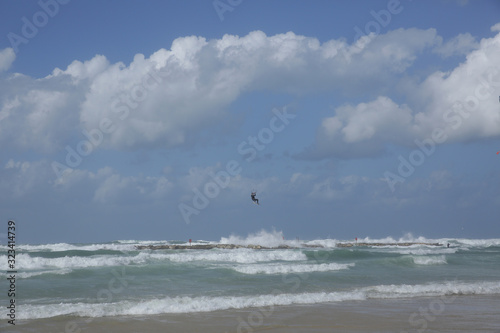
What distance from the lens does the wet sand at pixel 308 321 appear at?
31.3 ft

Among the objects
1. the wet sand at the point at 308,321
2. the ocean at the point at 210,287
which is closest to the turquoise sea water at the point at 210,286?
the ocean at the point at 210,287

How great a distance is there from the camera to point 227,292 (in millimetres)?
14820

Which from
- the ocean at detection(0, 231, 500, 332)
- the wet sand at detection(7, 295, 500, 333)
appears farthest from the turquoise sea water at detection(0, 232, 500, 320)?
the wet sand at detection(7, 295, 500, 333)

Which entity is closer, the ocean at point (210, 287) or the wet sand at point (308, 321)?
the wet sand at point (308, 321)

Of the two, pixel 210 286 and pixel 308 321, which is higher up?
pixel 210 286

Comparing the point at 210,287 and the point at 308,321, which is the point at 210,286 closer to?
the point at 210,287

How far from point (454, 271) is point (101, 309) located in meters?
17.2

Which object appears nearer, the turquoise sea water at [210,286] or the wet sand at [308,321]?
the wet sand at [308,321]

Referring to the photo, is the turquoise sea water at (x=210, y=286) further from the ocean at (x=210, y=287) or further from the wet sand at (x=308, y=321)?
the wet sand at (x=308, y=321)

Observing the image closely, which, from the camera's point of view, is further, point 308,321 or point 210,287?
point 210,287

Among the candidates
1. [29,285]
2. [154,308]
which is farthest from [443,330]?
[29,285]

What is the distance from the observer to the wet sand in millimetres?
9531

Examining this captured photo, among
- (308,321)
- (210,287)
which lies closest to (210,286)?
(210,287)

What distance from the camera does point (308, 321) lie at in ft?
33.8
